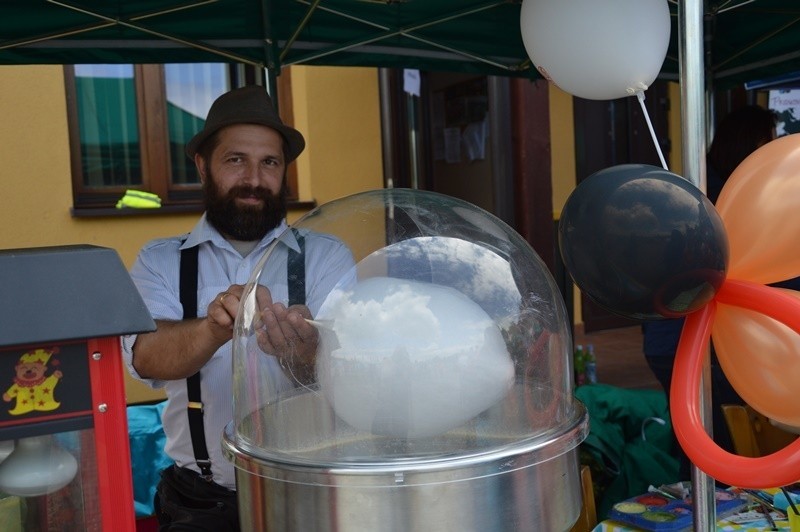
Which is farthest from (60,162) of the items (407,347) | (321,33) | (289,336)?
(407,347)

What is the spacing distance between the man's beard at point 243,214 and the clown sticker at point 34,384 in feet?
3.64

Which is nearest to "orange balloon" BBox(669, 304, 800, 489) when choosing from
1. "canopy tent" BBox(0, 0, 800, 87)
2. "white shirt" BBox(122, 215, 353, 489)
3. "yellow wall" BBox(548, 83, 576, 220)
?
"white shirt" BBox(122, 215, 353, 489)

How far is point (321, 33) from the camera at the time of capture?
288cm

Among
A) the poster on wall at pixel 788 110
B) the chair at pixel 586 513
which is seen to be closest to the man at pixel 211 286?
the chair at pixel 586 513

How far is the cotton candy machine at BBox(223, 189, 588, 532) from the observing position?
1.06 metres

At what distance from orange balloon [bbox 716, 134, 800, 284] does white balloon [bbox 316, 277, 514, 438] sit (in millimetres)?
429

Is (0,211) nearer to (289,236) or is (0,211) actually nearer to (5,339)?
(289,236)

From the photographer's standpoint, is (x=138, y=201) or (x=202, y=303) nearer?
(x=202, y=303)

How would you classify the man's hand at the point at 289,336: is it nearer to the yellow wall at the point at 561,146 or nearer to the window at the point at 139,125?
the window at the point at 139,125

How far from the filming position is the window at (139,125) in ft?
14.4

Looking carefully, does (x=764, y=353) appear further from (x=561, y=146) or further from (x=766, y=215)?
(x=561, y=146)

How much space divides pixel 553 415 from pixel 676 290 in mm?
280

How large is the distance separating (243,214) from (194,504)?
745mm

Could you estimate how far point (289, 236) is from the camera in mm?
1456
